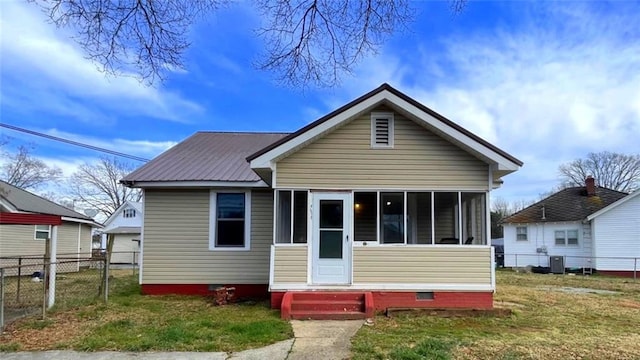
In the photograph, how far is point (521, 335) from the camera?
23.7 ft

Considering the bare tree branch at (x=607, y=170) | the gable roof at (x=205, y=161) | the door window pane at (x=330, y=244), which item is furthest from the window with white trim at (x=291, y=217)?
the bare tree branch at (x=607, y=170)

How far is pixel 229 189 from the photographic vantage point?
38.3ft

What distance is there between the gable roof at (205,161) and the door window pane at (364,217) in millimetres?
2517

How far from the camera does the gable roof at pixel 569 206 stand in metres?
25.1

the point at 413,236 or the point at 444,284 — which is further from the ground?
the point at 413,236

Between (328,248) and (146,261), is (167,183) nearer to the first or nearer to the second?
(146,261)

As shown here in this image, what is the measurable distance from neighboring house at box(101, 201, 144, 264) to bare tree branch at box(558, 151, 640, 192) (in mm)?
42550

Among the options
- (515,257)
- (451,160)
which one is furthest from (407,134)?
(515,257)

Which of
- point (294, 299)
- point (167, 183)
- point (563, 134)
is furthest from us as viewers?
point (563, 134)

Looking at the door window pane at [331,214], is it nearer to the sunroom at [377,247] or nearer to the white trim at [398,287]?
the sunroom at [377,247]

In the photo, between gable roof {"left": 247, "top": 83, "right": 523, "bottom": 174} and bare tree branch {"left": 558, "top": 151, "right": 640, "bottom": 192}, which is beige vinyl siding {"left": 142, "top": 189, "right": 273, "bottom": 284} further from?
bare tree branch {"left": 558, "top": 151, "right": 640, "bottom": 192}

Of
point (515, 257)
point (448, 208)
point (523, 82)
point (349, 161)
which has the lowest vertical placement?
point (515, 257)

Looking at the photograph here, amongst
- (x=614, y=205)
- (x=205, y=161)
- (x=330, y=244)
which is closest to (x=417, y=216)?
(x=330, y=244)

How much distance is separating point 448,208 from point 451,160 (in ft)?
4.37
